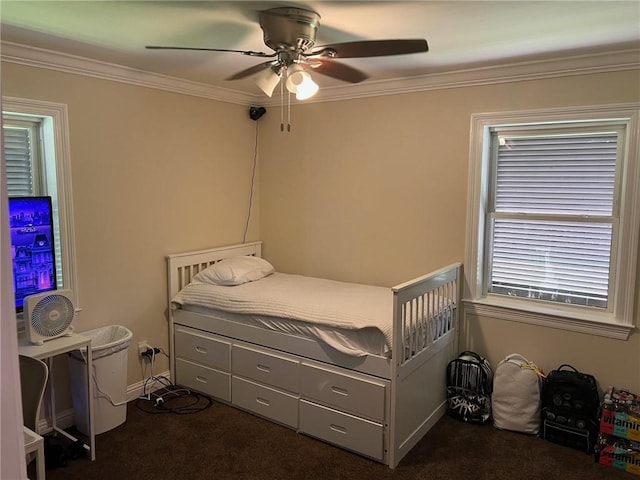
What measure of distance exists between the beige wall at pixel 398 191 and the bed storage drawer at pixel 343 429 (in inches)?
43.4

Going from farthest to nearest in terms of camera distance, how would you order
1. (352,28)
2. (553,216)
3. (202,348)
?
(202,348) < (553,216) < (352,28)

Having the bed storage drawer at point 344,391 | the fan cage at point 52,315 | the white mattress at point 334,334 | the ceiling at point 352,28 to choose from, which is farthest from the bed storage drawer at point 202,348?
the ceiling at point 352,28

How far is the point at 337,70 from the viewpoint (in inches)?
99.3

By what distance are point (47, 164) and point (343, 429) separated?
243 centimetres

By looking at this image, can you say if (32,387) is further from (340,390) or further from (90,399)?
(340,390)

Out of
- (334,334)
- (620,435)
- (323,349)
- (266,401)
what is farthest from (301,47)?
(620,435)

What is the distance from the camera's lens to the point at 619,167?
2994mm

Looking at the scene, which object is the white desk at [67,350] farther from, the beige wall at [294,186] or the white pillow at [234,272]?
the white pillow at [234,272]

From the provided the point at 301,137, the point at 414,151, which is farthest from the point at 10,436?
the point at 301,137

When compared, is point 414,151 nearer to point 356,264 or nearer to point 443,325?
point 356,264

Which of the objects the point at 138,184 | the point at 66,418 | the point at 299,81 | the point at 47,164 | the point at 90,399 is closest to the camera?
the point at 299,81

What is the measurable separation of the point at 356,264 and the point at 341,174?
74cm

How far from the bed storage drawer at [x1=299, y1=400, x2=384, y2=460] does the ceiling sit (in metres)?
2.13

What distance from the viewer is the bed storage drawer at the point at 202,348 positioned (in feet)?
11.3
